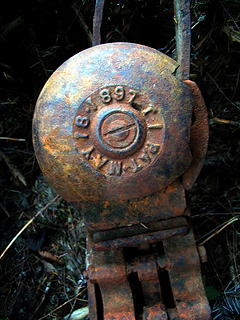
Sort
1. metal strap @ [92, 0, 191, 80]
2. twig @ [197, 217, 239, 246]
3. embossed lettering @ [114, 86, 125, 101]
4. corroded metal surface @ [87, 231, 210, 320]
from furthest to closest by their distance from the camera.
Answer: twig @ [197, 217, 239, 246]
corroded metal surface @ [87, 231, 210, 320]
metal strap @ [92, 0, 191, 80]
embossed lettering @ [114, 86, 125, 101]

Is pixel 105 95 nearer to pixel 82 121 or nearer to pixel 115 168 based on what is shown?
pixel 82 121

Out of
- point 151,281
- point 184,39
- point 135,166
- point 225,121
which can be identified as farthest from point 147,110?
point 225,121

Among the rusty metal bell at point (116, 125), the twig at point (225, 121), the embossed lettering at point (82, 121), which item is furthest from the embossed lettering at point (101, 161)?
the twig at point (225, 121)

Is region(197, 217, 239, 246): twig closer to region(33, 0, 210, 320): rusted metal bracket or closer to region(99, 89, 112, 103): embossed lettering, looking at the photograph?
region(33, 0, 210, 320): rusted metal bracket

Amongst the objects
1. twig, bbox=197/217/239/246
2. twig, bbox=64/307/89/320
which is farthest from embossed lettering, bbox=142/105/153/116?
twig, bbox=64/307/89/320

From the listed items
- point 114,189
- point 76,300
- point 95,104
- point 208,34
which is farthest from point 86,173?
point 208,34

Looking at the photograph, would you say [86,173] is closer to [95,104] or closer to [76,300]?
[95,104]

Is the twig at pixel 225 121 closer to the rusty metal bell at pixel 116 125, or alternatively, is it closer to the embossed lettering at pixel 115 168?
the rusty metal bell at pixel 116 125
